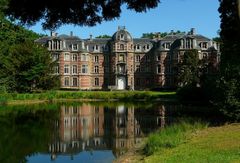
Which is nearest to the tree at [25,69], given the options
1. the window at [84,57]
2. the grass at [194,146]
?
the window at [84,57]

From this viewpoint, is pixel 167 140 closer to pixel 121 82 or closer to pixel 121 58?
pixel 121 82

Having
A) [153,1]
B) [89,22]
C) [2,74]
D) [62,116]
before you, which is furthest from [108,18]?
[2,74]

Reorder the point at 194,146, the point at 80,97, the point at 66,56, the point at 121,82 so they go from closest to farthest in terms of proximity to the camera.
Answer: the point at 194,146
the point at 80,97
the point at 66,56
the point at 121,82

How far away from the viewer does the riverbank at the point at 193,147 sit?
11.1m

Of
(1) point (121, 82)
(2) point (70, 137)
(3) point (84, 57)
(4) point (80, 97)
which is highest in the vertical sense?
(3) point (84, 57)

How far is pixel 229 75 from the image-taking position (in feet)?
70.2

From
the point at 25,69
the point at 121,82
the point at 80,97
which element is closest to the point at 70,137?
the point at 80,97

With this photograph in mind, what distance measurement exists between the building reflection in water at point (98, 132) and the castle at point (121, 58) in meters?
45.2

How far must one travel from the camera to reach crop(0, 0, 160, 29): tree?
7.00 m

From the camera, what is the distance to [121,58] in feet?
259

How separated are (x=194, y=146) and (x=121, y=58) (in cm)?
6620

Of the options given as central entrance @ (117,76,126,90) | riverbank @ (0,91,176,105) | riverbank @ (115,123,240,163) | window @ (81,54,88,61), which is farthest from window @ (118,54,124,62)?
riverbank @ (115,123,240,163)

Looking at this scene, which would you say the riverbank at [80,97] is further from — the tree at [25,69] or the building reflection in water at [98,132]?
the building reflection in water at [98,132]

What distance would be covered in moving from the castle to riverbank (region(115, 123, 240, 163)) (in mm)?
59651
